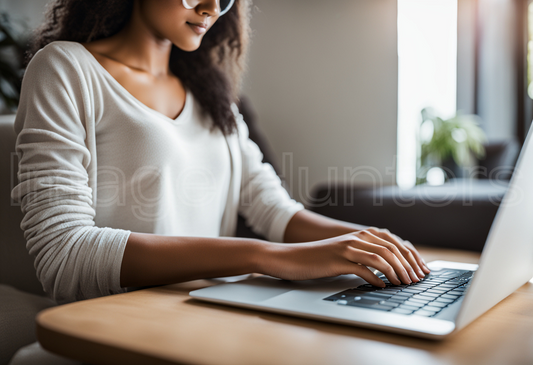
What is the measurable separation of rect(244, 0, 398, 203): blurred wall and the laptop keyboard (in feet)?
5.70

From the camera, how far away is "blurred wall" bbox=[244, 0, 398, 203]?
2.25 metres

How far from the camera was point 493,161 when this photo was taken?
232 cm

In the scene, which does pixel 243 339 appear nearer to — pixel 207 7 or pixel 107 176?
pixel 107 176

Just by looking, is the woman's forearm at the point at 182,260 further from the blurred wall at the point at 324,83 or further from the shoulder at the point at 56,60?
the blurred wall at the point at 324,83

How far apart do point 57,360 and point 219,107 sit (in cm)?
56

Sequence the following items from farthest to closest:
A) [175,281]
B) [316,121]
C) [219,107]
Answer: [316,121] → [219,107] → [175,281]

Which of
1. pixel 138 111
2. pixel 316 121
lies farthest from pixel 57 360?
Answer: pixel 316 121

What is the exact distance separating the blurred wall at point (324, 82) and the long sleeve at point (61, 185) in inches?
63.8

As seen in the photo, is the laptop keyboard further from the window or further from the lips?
the window

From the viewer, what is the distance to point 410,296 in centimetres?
46

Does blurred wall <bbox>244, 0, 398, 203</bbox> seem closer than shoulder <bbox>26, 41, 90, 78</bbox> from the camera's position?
No

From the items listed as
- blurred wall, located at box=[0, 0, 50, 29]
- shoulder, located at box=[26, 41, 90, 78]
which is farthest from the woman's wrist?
blurred wall, located at box=[0, 0, 50, 29]

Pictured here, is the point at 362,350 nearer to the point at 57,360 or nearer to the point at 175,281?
the point at 175,281

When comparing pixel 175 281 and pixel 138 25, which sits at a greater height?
pixel 138 25
